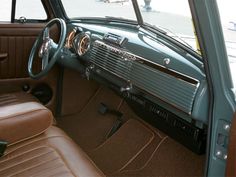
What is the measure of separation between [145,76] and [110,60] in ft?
1.18

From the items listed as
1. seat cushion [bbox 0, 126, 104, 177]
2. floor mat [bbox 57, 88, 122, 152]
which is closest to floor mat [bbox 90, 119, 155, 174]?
floor mat [bbox 57, 88, 122, 152]

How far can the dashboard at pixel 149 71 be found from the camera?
148 cm

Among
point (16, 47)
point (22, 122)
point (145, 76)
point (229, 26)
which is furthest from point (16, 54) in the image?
point (229, 26)

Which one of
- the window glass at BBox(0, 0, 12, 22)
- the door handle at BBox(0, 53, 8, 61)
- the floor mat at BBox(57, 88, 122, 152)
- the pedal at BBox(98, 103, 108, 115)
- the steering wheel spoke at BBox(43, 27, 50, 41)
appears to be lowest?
the floor mat at BBox(57, 88, 122, 152)

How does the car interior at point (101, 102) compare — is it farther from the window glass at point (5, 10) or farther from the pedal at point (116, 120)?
the window glass at point (5, 10)

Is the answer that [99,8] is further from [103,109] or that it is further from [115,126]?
[115,126]

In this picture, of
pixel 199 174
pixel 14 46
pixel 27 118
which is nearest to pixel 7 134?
pixel 27 118

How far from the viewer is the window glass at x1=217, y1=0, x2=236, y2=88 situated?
1233 mm

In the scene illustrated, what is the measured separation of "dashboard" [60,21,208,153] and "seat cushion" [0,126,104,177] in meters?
0.46

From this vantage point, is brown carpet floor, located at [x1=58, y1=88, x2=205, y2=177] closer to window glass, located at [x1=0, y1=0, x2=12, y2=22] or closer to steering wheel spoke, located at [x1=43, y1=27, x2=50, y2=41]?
steering wheel spoke, located at [x1=43, y1=27, x2=50, y2=41]

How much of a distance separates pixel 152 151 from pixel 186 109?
0.76 metres

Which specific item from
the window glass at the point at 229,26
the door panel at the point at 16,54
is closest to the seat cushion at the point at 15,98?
the door panel at the point at 16,54

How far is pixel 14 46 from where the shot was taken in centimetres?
260

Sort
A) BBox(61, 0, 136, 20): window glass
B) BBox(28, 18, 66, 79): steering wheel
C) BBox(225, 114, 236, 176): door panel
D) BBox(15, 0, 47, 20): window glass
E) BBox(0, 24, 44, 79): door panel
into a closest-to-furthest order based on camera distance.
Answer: BBox(225, 114, 236, 176): door panel, BBox(28, 18, 66, 79): steering wheel, BBox(61, 0, 136, 20): window glass, BBox(0, 24, 44, 79): door panel, BBox(15, 0, 47, 20): window glass
